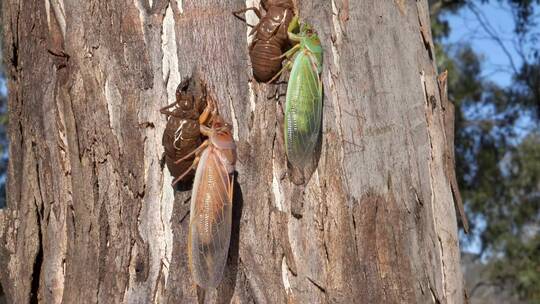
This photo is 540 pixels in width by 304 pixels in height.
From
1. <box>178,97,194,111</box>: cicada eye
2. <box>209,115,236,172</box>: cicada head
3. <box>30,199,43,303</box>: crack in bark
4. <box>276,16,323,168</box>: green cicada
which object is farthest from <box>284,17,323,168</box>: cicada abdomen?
<box>30,199,43,303</box>: crack in bark

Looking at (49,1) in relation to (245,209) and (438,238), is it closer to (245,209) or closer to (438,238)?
(245,209)

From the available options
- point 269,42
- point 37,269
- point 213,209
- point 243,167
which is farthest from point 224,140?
point 37,269

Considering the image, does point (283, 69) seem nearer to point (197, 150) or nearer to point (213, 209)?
point (197, 150)

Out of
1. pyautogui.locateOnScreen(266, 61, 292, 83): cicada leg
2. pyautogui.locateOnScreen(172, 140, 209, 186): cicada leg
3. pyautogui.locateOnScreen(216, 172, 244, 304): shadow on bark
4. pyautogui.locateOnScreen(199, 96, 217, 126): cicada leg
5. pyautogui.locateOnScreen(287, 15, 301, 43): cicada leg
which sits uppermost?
pyautogui.locateOnScreen(287, 15, 301, 43): cicada leg

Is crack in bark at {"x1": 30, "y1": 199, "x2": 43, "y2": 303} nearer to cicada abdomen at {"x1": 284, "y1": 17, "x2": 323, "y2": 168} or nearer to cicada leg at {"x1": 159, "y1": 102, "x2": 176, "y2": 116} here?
cicada leg at {"x1": 159, "y1": 102, "x2": 176, "y2": 116}

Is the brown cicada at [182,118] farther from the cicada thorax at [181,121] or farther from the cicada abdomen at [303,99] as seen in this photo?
the cicada abdomen at [303,99]

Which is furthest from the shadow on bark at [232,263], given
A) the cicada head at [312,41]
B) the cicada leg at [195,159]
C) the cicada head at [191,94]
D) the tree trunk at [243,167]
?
the cicada head at [312,41]
